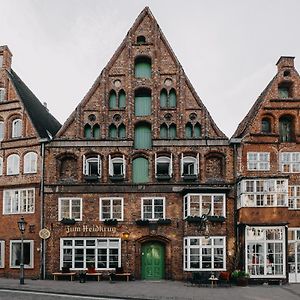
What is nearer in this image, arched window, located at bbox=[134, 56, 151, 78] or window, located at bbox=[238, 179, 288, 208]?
window, located at bbox=[238, 179, 288, 208]

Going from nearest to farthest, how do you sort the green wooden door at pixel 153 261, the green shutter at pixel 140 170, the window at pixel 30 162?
the green wooden door at pixel 153 261 → the green shutter at pixel 140 170 → the window at pixel 30 162

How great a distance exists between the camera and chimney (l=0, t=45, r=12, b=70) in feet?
128

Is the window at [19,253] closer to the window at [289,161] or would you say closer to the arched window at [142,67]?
the arched window at [142,67]

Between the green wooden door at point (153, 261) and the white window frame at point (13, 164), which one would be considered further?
the white window frame at point (13, 164)

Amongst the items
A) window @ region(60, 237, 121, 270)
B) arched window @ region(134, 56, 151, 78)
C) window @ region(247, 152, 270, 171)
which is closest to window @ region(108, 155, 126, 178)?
window @ region(60, 237, 121, 270)

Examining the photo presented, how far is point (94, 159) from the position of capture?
36969 mm

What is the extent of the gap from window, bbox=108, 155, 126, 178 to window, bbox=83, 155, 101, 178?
77 centimetres

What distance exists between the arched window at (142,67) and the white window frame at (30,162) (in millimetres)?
8638

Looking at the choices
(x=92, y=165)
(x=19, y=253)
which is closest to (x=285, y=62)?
(x=92, y=165)

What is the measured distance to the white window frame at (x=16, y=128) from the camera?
38062 millimetres

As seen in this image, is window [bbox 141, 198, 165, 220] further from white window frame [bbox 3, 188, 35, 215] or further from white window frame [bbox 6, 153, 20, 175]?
A: white window frame [bbox 6, 153, 20, 175]

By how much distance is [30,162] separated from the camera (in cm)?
3719

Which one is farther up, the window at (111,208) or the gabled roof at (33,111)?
the gabled roof at (33,111)

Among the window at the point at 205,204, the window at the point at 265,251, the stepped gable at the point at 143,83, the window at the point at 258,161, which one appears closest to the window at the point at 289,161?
the window at the point at 258,161
